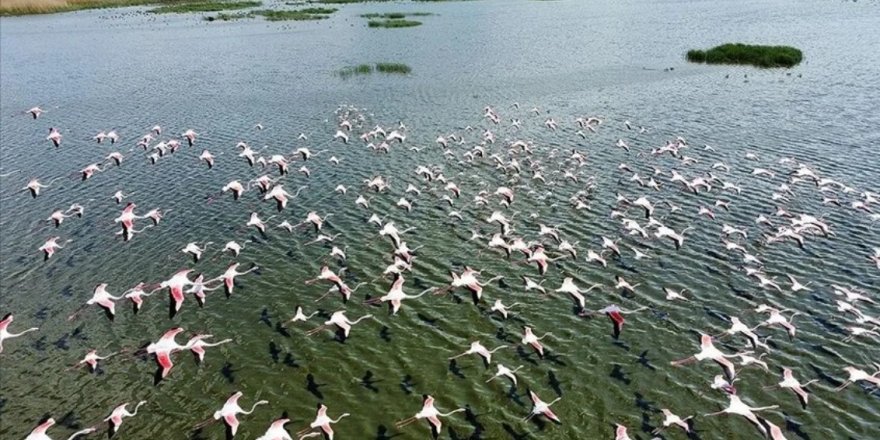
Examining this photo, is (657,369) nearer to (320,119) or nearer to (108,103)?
(320,119)

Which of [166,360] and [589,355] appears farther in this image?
[589,355]

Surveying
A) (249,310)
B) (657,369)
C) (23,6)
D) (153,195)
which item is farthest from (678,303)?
(23,6)

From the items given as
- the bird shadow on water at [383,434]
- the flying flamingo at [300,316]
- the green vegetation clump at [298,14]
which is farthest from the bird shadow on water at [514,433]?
the green vegetation clump at [298,14]

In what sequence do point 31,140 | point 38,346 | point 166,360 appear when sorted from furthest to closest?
point 31,140
point 38,346
point 166,360

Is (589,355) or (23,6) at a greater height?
(23,6)

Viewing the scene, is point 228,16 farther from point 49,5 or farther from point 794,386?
point 794,386

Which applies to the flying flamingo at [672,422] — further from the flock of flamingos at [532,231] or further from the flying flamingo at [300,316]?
the flying flamingo at [300,316]

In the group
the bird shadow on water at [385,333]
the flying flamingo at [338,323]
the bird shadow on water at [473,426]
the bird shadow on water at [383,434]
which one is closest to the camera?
the bird shadow on water at [473,426]
